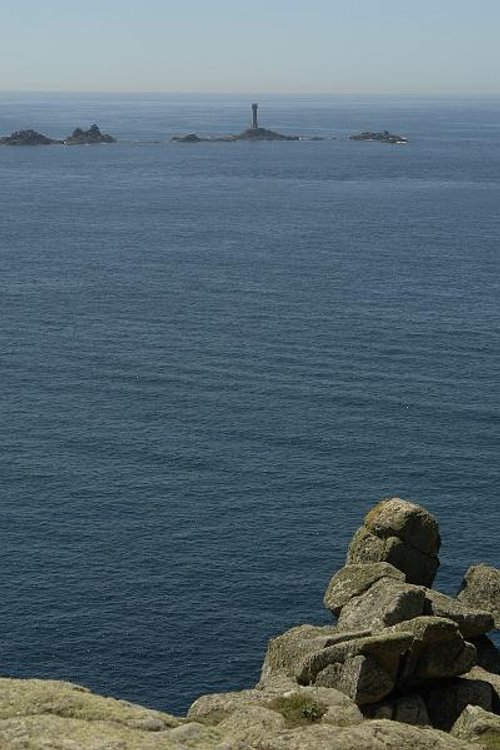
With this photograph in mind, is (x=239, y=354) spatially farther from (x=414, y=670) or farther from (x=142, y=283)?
(x=414, y=670)

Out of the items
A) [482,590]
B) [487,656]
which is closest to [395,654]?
[487,656]

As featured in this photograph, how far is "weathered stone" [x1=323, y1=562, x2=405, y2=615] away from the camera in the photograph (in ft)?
224

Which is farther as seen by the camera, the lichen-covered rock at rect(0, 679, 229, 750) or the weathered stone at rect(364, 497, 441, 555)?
the weathered stone at rect(364, 497, 441, 555)

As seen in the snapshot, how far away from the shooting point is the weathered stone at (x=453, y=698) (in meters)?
53.3

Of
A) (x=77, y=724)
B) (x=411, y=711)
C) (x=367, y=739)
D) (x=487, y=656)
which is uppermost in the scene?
(x=77, y=724)

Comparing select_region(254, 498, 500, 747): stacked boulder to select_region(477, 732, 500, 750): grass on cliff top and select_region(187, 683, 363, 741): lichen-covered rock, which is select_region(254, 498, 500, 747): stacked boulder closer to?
select_region(477, 732, 500, 750): grass on cliff top

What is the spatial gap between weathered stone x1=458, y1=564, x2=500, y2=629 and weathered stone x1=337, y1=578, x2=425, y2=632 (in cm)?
1056

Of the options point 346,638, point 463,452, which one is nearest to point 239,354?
point 463,452

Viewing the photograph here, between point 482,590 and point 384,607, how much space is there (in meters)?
14.8

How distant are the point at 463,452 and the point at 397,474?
8484 millimetres

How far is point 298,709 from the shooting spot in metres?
48.2

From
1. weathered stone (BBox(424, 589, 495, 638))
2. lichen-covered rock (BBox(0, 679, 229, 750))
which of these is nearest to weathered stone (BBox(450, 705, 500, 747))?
weathered stone (BBox(424, 589, 495, 638))

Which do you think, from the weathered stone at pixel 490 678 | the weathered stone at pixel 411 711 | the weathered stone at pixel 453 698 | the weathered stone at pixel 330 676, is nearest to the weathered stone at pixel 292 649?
the weathered stone at pixel 330 676

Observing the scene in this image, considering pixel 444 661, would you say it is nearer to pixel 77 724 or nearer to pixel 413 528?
pixel 77 724
